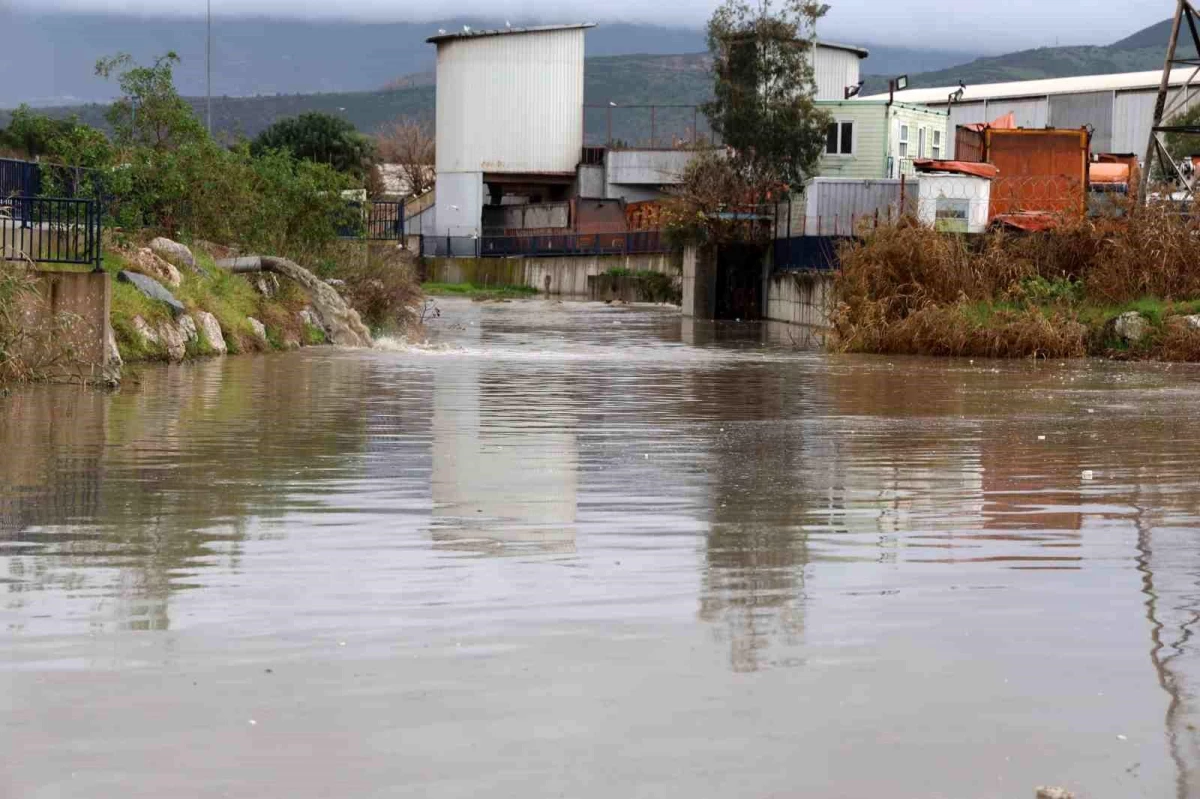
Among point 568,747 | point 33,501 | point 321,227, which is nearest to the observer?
point 568,747

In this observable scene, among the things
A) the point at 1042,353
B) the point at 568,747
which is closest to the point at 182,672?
the point at 568,747

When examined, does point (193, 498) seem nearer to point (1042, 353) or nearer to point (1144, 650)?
point (1144, 650)

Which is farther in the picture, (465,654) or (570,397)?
(570,397)

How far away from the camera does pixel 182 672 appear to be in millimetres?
6812

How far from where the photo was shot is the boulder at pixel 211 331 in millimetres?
28781

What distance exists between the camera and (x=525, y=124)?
316 feet

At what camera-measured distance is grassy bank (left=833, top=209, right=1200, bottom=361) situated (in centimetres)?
3447

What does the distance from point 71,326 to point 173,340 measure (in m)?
6.26

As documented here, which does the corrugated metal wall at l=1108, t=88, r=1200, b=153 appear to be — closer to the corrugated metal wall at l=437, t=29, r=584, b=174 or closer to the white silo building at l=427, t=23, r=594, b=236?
the corrugated metal wall at l=437, t=29, r=584, b=174

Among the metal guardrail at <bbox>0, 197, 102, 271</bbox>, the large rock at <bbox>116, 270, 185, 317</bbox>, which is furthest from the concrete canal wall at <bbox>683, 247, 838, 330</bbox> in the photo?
the metal guardrail at <bbox>0, 197, 102, 271</bbox>

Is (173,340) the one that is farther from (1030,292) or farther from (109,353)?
(1030,292)

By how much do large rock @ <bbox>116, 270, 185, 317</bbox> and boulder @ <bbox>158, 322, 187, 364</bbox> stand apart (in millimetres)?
436

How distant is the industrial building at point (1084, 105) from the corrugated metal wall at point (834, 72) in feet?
15.0

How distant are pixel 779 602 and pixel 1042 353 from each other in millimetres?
27447
